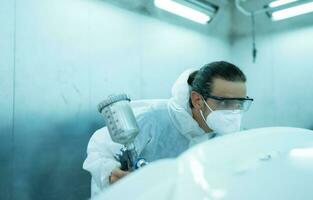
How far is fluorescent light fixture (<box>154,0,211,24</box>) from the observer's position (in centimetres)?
170

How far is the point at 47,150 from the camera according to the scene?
1248 millimetres

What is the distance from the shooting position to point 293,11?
184cm

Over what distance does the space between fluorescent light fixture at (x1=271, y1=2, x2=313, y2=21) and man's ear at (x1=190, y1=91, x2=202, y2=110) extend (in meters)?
0.96

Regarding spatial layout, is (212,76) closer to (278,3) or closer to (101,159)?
Result: (101,159)

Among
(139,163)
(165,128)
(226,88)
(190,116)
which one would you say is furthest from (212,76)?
(139,163)

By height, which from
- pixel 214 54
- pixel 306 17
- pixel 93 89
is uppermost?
pixel 306 17

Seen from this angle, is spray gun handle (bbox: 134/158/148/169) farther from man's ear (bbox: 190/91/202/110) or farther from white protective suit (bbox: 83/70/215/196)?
man's ear (bbox: 190/91/202/110)

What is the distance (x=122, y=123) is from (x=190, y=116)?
1.51ft

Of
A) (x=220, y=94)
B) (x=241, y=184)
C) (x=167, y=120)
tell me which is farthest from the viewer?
(x=167, y=120)

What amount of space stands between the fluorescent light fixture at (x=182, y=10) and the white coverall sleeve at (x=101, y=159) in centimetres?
83

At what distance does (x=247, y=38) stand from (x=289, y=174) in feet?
5.68

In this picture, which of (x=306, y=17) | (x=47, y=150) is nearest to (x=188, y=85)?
(x=47, y=150)

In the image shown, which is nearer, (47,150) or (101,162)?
(101,162)

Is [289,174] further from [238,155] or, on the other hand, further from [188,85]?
[188,85]
